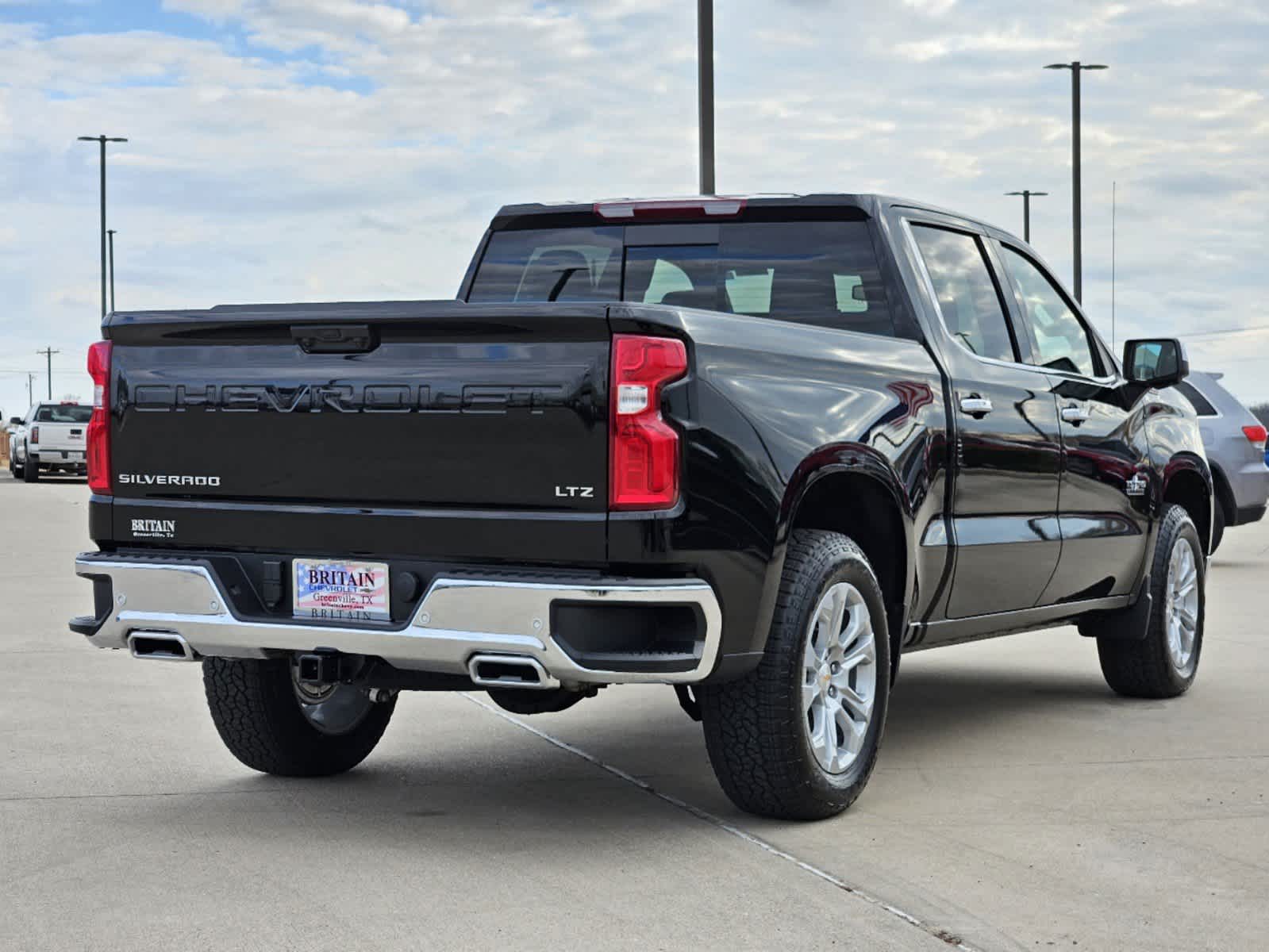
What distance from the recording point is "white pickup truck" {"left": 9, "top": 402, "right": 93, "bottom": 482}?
3853cm

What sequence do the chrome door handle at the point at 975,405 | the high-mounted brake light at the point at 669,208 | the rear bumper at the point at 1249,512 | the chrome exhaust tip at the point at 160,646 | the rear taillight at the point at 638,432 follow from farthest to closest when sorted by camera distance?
the rear bumper at the point at 1249,512, the high-mounted brake light at the point at 669,208, the chrome door handle at the point at 975,405, the chrome exhaust tip at the point at 160,646, the rear taillight at the point at 638,432

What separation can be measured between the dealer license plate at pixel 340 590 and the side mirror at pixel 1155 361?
396 centimetres

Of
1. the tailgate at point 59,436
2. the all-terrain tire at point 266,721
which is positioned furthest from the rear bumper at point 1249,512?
the tailgate at point 59,436

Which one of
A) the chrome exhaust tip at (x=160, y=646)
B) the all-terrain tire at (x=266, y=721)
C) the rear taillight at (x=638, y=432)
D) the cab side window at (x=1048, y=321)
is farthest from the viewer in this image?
the cab side window at (x=1048, y=321)

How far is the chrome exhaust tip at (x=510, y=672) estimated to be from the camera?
5.32m

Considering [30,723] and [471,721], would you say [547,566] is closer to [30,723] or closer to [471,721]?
[471,721]

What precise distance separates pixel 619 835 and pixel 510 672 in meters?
0.75

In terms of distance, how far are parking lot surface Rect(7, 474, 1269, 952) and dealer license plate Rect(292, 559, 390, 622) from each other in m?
0.69

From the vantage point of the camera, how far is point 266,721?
6.62 meters

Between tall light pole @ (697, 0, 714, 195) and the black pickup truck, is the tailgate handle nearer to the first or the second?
the black pickup truck

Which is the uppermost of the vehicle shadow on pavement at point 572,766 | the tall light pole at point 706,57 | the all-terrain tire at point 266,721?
the tall light pole at point 706,57

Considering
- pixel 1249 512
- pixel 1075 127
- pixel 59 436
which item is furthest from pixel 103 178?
pixel 1249 512

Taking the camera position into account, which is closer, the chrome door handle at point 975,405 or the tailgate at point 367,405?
the tailgate at point 367,405

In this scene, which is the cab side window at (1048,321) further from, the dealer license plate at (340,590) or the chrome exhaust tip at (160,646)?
the chrome exhaust tip at (160,646)
